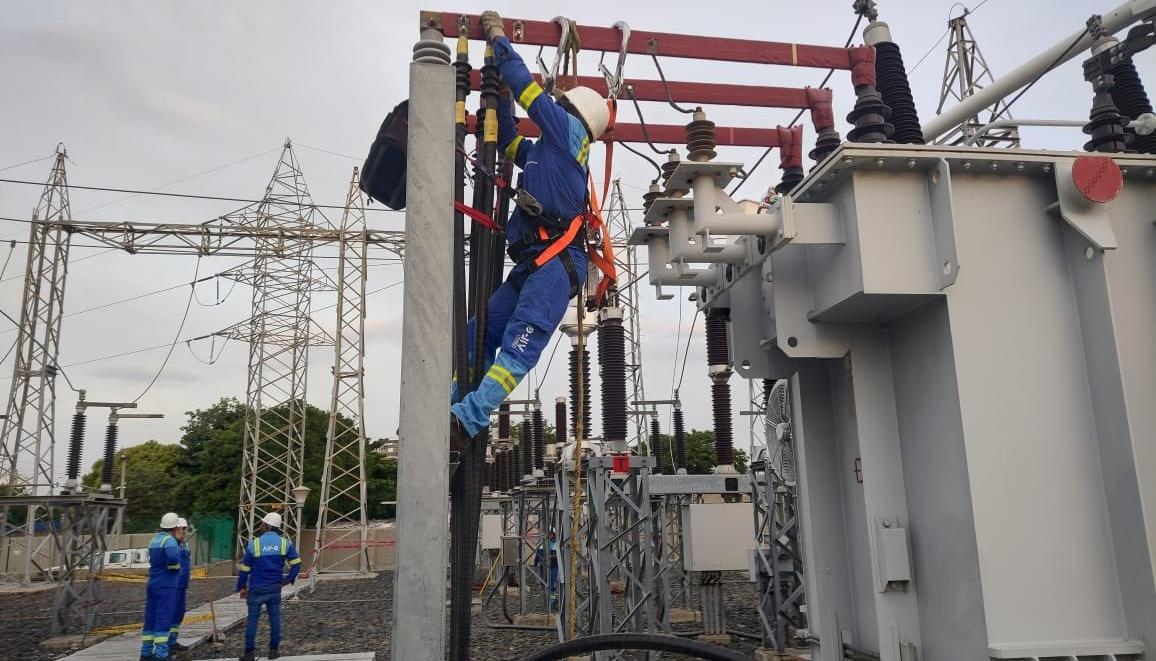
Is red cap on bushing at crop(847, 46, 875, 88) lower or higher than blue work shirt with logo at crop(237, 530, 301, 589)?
higher

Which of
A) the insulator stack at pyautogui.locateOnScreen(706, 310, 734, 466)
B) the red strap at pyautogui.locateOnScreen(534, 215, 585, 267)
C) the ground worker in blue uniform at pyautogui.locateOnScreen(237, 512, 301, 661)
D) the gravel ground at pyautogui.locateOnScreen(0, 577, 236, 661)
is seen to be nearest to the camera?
the red strap at pyautogui.locateOnScreen(534, 215, 585, 267)

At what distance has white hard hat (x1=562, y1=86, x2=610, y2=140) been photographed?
4.31 meters

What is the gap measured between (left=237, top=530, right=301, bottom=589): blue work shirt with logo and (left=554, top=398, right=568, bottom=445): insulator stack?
7533 millimetres

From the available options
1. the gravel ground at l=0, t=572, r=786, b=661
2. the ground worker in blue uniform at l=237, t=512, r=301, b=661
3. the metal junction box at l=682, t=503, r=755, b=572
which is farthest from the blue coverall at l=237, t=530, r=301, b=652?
the metal junction box at l=682, t=503, r=755, b=572

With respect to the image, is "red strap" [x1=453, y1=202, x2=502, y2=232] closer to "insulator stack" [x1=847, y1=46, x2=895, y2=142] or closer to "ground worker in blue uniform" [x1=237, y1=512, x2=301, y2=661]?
"insulator stack" [x1=847, y1=46, x2=895, y2=142]

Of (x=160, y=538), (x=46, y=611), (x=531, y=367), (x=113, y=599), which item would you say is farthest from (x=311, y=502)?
(x=531, y=367)

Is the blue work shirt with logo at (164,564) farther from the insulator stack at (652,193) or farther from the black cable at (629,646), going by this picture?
the black cable at (629,646)

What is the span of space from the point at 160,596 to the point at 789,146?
877 cm

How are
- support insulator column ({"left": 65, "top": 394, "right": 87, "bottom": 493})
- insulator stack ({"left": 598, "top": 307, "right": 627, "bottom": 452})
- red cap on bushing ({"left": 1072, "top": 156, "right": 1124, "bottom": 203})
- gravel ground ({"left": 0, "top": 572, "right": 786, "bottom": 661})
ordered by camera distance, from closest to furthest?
1. red cap on bushing ({"left": 1072, "top": 156, "right": 1124, "bottom": 203})
2. insulator stack ({"left": 598, "top": 307, "right": 627, "bottom": 452})
3. gravel ground ({"left": 0, "top": 572, "right": 786, "bottom": 661})
4. support insulator column ({"left": 65, "top": 394, "right": 87, "bottom": 493})

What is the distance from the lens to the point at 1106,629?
117 inches

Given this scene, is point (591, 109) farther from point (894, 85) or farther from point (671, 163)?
point (894, 85)

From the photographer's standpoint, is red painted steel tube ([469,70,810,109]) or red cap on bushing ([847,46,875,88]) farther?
red painted steel tube ([469,70,810,109])

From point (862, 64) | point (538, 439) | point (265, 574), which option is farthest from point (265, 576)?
point (862, 64)

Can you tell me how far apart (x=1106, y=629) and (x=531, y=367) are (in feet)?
7.98
